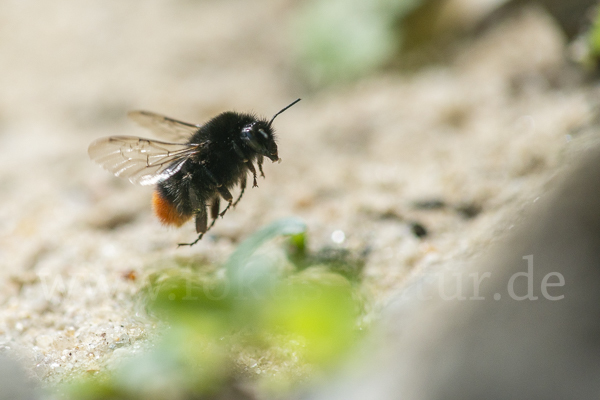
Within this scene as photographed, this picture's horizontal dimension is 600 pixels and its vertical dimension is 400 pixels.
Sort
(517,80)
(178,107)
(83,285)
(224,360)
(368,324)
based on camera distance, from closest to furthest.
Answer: (224,360)
(368,324)
(83,285)
(517,80)
(178,107)

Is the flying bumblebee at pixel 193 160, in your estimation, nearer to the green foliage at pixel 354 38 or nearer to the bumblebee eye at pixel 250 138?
the bumblebee eye at pixel 250 138

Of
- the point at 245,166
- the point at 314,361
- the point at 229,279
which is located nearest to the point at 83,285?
the point at 229,279

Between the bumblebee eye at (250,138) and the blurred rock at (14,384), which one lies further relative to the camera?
the bumblebee eye at (250,138)

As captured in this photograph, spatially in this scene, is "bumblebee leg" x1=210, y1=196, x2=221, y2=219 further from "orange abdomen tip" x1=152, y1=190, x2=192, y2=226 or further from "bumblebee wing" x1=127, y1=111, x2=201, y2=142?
"bumblebee wing" x1=127, y1=111, x2=201, y2=142

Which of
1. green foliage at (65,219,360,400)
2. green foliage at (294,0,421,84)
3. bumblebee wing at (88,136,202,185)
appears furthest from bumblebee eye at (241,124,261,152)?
green foliage at (294,0,421,84)

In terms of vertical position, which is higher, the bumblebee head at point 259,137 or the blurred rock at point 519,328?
the bumblebee head at point 259,137

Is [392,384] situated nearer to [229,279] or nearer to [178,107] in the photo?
[229,279]

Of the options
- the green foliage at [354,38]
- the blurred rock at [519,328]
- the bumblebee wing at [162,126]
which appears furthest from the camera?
the green foliage at [354,38]

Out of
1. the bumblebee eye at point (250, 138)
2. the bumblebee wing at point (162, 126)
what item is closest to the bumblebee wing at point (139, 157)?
the bumblebee eye at point (250, 138)
